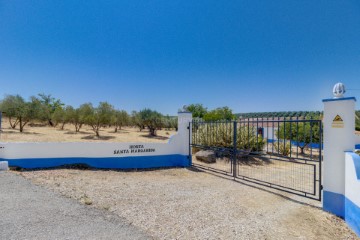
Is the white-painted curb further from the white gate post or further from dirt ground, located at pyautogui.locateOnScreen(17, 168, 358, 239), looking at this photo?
the white gate post

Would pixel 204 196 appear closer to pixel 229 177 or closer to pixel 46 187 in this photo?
pixel 229 177

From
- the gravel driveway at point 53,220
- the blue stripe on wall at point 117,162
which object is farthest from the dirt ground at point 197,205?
the blue stripe on wall at point 117,162

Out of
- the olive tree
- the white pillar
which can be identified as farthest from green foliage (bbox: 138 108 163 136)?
the white pillar

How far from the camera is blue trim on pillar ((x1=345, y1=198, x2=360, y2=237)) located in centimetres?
387

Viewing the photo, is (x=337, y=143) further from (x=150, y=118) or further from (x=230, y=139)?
(x=150, y=118)

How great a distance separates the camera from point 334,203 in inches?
185

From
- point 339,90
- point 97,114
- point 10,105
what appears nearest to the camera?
point 339,90

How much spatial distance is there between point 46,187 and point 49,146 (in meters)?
2.96

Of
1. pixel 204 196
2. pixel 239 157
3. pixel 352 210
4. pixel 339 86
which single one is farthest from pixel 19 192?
pixel 239 157

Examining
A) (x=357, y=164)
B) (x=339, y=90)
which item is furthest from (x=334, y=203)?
(x=339, y=90)

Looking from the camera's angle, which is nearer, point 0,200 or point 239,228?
point 239,228

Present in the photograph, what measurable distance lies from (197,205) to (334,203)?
3119 millimetres

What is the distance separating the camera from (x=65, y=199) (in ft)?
16.5

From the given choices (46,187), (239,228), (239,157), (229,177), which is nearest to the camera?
(239,228)
